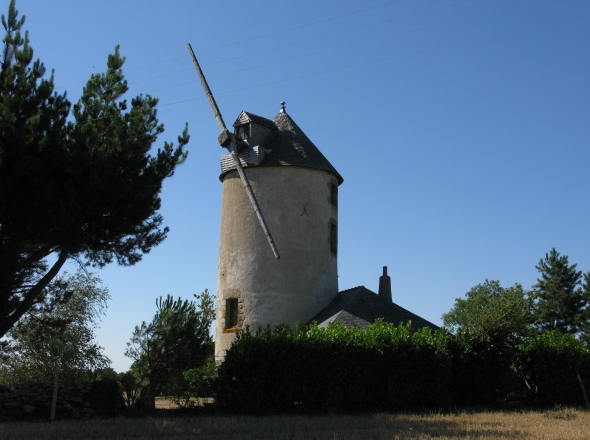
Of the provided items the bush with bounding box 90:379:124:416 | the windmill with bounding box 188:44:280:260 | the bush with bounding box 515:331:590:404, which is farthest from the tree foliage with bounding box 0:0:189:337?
the bush with bounding box 515:331:590:404

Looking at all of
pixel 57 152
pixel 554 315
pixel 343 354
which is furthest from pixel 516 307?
pixel 57 152

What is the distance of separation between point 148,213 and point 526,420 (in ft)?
36.2

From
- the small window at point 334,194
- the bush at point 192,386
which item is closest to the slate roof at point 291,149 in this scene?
the small window at point 334,194

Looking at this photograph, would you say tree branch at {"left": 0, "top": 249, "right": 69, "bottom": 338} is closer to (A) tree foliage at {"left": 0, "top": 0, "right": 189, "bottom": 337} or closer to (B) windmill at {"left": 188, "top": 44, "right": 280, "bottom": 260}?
(A) tree foliage at {"left": 0, "top": 0, "right": 189, "bottom": 337}

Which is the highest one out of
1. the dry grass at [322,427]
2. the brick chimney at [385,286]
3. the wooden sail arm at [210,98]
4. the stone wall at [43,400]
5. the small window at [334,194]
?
the wooden sail arm at [210,98]

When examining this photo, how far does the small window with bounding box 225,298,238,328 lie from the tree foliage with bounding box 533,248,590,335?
2840cm

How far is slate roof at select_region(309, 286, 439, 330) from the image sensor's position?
21531mm

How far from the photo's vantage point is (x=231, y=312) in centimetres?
2414

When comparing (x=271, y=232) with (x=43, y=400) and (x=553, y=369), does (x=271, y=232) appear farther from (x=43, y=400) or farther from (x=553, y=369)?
(x=553, y=369)

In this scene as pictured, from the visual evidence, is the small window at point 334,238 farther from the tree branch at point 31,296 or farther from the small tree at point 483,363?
the tree branch at point 31,296

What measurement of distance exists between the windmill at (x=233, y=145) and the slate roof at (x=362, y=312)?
112 inches

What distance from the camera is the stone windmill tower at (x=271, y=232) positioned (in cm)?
2358

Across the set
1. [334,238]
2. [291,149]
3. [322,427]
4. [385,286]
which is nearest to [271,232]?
[334,238]

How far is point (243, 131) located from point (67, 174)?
35.2ft
